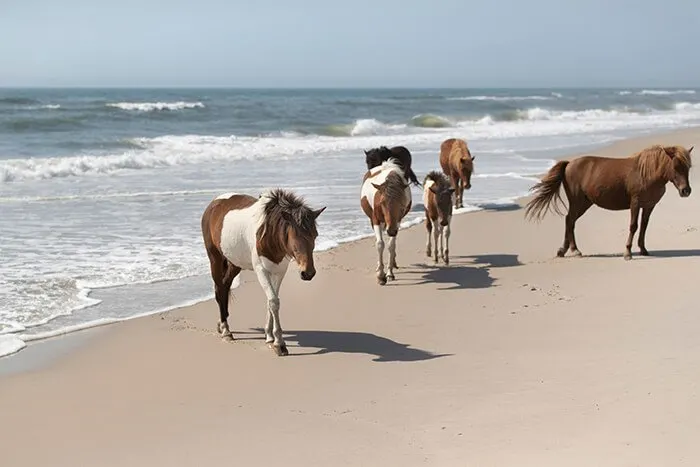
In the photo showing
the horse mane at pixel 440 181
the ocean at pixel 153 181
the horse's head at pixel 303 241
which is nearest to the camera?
the horse's head at pixel 303 241

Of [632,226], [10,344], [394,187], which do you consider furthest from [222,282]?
[632,226]

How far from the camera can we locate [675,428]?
444 cm

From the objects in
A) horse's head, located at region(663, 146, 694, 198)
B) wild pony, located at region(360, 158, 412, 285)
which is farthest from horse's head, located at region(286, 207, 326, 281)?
horse's head, located at region(663, 146, 694, 198)

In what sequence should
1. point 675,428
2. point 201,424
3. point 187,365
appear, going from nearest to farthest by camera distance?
point 675,428, point 201,424, point 187,365

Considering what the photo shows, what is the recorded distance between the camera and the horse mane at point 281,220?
6.64 meters

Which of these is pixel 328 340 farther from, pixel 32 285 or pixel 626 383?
pixel 32 285

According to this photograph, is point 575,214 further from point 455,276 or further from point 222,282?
point 222,282

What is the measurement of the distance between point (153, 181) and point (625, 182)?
1180 cm

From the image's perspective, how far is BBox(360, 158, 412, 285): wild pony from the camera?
378 inches

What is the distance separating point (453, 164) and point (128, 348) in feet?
29.8

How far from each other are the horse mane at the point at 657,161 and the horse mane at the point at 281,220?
16.7 ft

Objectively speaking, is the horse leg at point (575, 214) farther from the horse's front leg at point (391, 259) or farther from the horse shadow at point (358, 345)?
the horse shadow at point (358, 345)

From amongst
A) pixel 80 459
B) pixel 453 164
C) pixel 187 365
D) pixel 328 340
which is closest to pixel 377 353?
pixel 328 340

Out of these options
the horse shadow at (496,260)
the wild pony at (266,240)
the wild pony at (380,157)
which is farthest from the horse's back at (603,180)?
the wild pony at (266,240)
